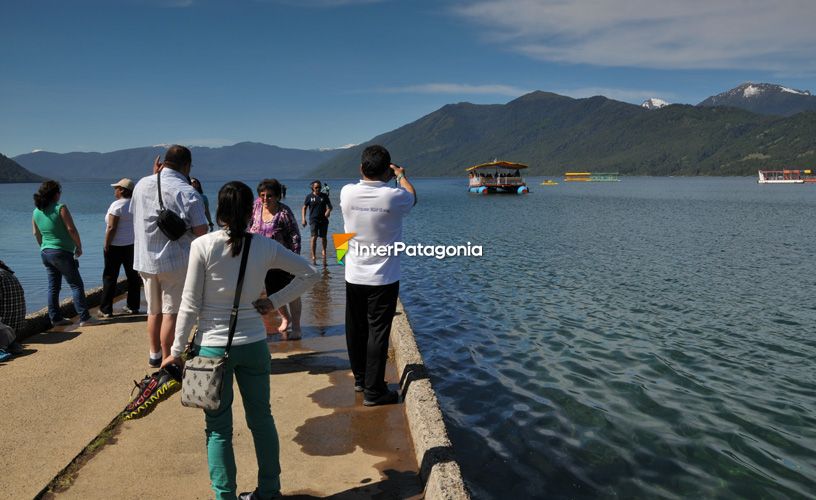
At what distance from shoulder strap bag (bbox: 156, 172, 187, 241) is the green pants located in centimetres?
211

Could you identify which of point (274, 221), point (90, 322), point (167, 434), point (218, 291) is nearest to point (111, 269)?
point (90, 322)

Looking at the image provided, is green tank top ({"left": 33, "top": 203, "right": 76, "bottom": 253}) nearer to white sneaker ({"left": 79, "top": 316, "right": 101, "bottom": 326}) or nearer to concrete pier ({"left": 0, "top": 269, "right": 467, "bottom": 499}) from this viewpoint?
white sneaker ({"left": 79, "top": 316, "right": 101, "bottom": 326})

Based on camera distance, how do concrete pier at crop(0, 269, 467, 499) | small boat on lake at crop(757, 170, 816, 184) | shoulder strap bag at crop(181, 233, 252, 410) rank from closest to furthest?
shoulder strap bag at crop(181, 233, 252, 410) < concrete pier at crop(0, 269, 467, 499) < small boat on lake at crop(757, 170, 816, 184)

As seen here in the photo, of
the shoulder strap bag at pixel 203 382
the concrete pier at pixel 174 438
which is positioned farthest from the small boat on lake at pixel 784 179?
the shoulder strap bag at pixel 203 382

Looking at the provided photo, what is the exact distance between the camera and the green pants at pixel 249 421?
3113 millimetres

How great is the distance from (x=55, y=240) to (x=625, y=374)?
7914 mm

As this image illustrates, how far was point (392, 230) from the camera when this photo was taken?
475cm

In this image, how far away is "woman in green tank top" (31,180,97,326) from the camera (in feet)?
23.6

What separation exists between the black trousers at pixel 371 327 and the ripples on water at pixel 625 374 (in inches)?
44.1

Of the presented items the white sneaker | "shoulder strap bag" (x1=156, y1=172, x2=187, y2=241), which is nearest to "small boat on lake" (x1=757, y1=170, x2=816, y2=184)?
the white sneaker

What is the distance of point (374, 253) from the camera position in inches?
186

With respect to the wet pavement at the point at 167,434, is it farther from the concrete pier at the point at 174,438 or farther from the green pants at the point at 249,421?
the green pants at the point at 249,421

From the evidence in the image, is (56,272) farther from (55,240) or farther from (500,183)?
(500,183)

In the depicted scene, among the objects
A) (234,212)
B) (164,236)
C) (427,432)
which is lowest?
(427,432)
